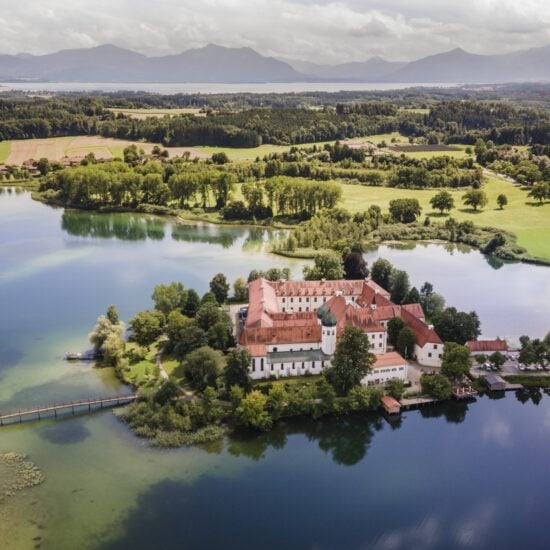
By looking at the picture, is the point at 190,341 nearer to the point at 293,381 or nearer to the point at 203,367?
the point at 203,367

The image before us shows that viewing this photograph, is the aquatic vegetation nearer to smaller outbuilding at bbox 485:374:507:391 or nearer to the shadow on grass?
smaller outbuilding at bbox 485:374:507:391

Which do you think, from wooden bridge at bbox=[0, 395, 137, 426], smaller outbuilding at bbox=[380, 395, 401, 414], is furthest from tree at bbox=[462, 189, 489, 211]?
wooden bridge at bbox=[0, 395, 137, 426]

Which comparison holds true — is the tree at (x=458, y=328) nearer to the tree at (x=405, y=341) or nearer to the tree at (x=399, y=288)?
the tree at (x=405, y=341)

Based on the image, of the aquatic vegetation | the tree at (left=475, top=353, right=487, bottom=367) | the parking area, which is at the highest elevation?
the tree at (left=475, top=353, right=487, bottom=367)

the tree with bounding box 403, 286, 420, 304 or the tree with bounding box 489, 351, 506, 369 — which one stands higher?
the tree with bounding box 403, 286, 420, 304

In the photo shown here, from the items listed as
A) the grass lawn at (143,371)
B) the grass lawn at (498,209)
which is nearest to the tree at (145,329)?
the grass lawn at (143,371)

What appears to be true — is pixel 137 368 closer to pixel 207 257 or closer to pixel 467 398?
pixel 467 398

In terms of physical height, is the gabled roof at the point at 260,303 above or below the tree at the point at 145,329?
above
